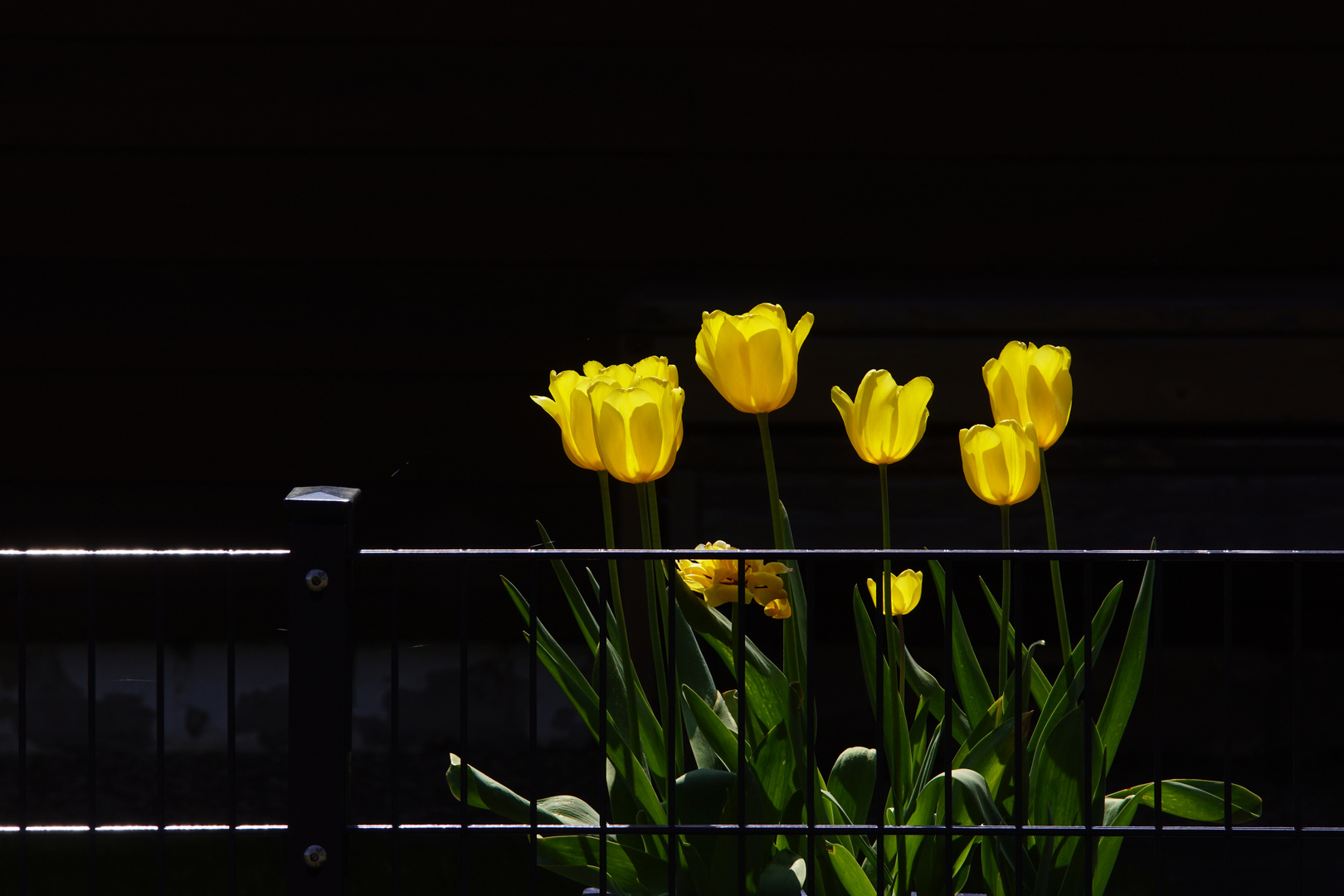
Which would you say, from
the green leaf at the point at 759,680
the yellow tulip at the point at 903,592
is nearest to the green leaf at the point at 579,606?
the green leaf at the point at 759,680

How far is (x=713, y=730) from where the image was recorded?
137cm

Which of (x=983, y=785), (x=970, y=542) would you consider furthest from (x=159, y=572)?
(x=970, y=542)

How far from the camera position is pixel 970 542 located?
2650mm

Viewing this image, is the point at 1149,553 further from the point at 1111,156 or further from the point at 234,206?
the point at 234,206

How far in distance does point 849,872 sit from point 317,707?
1.93ft

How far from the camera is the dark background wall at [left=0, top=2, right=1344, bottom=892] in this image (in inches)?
111

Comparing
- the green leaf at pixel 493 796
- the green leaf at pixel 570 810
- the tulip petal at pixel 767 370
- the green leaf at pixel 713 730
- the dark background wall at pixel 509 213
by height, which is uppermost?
the dark background wall at pixel 509 213

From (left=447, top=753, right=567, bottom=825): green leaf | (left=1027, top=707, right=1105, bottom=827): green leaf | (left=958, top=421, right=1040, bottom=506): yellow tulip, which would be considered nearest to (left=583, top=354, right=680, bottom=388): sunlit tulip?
(left=958, top=421, right=1040, bottom=506): yellow tulip

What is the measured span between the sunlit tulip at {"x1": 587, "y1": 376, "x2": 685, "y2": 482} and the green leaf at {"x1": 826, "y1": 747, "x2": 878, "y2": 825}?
436mm

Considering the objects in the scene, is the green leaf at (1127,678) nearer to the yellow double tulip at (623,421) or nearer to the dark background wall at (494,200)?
the yellow double tulip at (623,421)

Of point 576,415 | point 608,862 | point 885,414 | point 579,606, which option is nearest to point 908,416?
point 885,414

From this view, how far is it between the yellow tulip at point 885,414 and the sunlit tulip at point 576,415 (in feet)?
0.88

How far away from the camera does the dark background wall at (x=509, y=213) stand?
2832mm

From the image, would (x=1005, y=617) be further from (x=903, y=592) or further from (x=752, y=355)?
(x=752, y=355)
